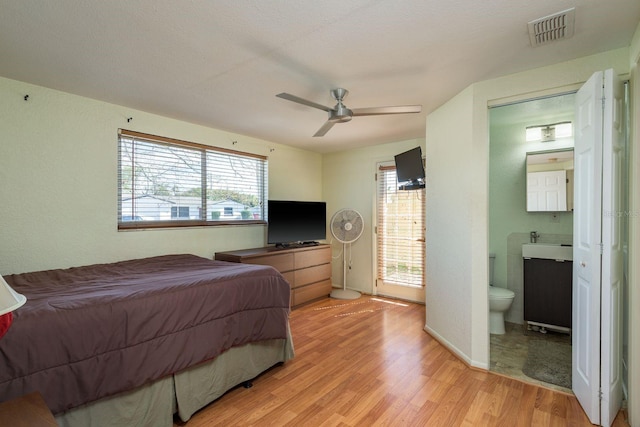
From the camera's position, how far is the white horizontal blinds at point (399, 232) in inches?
165

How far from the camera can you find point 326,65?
6.97ft

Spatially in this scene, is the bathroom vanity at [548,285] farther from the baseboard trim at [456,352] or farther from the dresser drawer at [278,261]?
the dresser drawer at [278,261]

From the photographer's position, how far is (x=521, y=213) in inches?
132

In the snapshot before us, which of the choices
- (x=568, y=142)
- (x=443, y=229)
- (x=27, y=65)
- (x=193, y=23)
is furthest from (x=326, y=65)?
(x=568, y=142)

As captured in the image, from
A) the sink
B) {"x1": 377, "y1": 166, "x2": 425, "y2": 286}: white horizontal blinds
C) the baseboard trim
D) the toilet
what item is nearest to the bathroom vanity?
the sink

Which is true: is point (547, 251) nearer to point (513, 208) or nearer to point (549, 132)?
point (513, 208)

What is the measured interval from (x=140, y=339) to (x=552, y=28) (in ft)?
9.48

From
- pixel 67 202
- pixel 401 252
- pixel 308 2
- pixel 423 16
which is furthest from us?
pixel 401 252

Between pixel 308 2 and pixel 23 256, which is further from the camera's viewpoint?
pixel 23 256

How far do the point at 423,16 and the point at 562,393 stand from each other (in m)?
2.62

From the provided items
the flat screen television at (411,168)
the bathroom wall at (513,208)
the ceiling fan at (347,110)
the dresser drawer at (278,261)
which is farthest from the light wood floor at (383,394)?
the ceiling fan at (347,110)

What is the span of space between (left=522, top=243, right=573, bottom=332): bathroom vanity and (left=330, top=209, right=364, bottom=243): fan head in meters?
2.07

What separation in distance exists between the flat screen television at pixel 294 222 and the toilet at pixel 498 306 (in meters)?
2.28

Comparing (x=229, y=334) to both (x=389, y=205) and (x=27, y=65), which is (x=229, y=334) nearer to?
(x=27, y=65)
